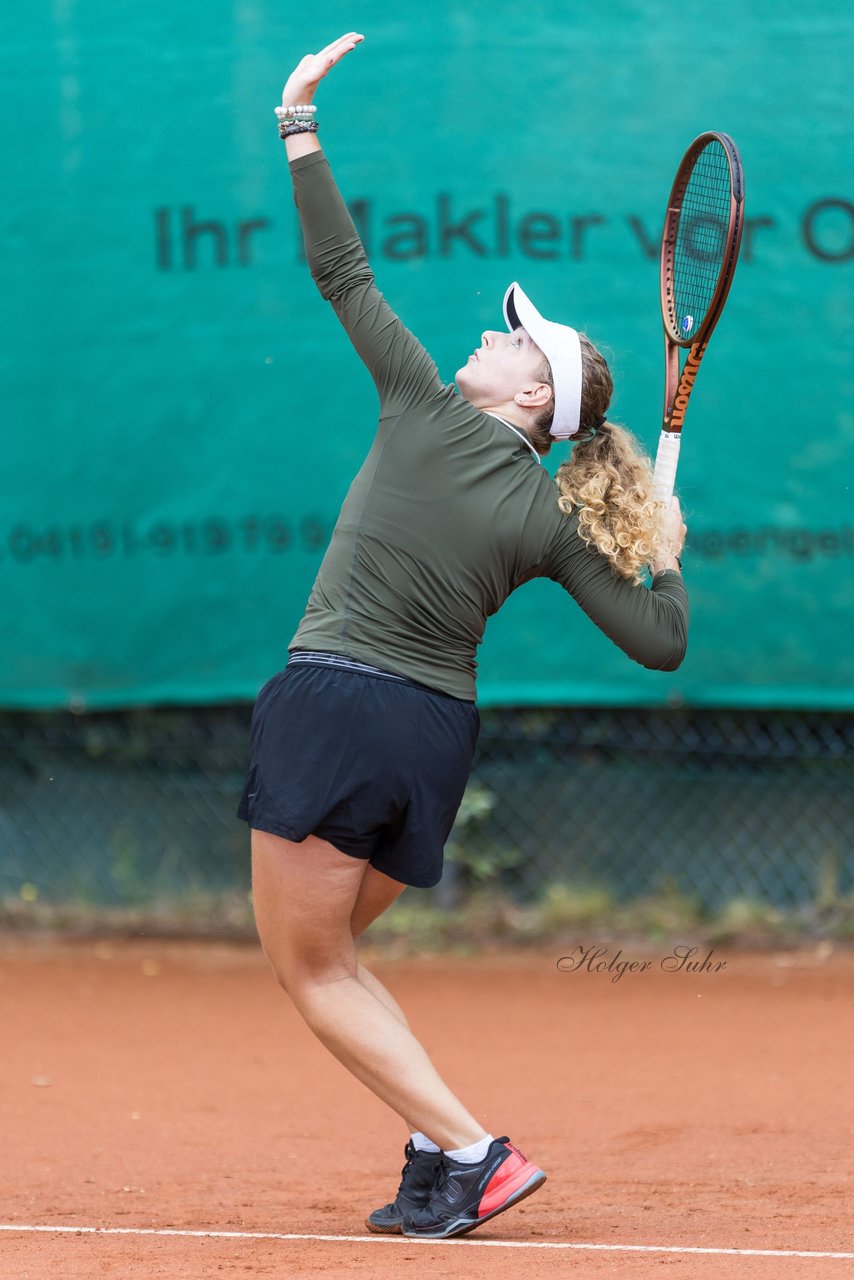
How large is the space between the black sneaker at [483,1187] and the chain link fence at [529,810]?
8.44ft

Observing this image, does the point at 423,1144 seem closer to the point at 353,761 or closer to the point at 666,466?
the point at 353,761

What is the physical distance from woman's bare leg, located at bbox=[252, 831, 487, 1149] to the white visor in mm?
848

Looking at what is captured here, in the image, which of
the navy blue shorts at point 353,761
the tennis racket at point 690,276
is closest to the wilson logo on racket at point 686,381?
the tennis racket at point 690,276

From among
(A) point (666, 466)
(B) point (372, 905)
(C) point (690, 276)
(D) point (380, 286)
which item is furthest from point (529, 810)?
(A) point (666, 466)

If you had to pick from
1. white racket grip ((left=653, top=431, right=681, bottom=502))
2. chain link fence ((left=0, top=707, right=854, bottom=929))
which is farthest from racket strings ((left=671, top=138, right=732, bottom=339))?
chain link fence ((left=0, top=707, right=854, bottom=929))

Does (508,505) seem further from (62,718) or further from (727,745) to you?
(62,718)

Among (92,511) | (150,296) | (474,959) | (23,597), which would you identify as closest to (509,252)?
(150,296)

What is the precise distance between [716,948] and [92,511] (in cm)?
244

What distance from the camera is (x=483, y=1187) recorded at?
289 cm

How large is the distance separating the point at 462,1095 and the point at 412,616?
5.88 ft

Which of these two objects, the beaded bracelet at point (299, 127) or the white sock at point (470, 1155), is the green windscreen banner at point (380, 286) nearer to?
the beaded bracelet at point (299, 127)

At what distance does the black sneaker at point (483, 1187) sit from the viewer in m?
2.88

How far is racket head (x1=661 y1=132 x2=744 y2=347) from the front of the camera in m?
3.04

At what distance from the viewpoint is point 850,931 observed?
5410mm
